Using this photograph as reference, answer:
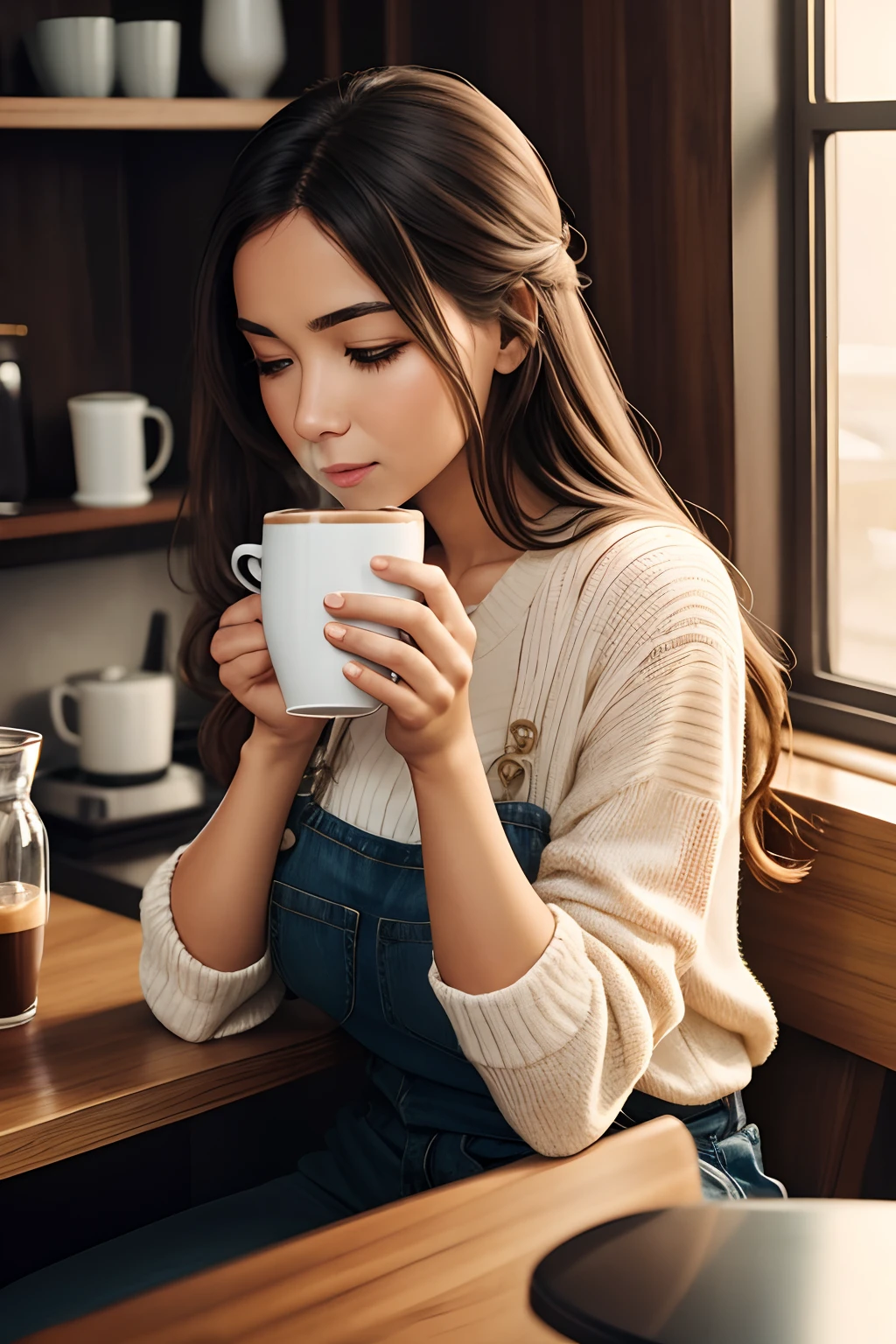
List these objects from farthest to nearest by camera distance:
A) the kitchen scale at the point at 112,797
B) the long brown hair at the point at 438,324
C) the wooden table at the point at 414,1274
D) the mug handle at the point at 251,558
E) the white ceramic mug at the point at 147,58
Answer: the kitchen scale at the point at 112,797 → the white ceramic mug at the point at 147,58 → the long brown hair at the point at 438,324 → the mug handle at the point at 251,558 → the wooden table at the point at 414,1274

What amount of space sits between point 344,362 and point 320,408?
40 millimetres

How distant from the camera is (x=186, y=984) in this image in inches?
45.6

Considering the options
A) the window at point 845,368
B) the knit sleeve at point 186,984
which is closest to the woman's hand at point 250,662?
the knit sleeve at point 186,984

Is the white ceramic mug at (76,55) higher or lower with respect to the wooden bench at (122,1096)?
higher

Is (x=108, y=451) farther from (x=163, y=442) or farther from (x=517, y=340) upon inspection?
(x=517, y=340)

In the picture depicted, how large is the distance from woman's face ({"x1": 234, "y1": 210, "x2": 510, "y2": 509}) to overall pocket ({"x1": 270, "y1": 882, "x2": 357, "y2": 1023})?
0.33 m

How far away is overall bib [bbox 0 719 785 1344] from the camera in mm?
1083

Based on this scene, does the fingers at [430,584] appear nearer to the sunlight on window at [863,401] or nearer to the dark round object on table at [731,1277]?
the dark round object on table at [731,1277]

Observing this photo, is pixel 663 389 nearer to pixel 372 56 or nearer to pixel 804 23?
pixel 804 23

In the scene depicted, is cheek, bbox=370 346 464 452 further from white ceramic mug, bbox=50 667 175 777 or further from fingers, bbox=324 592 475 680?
white ceramic mug, bbox=50 667 175 777

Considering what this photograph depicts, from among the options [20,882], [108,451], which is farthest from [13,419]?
[20,882]

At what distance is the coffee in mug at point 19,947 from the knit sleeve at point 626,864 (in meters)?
0.38

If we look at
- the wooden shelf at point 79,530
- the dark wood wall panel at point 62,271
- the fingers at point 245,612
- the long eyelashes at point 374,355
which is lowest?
the fingers at point 245,612

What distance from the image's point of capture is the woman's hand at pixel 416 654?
84 cm
